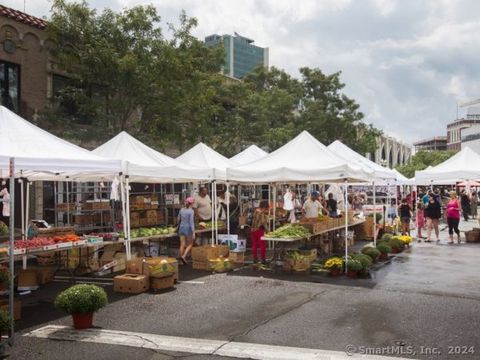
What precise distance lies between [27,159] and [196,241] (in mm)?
8404

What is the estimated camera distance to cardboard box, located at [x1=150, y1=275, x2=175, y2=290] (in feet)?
33.0

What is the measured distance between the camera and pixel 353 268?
11.3 m

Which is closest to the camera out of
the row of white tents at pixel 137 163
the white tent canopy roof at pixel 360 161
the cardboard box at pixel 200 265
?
the row of white tents at pixel 137 163

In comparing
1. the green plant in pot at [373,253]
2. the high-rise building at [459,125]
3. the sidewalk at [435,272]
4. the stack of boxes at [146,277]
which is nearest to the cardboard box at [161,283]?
the stack of boxes at [146,277]

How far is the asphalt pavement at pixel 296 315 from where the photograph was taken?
647 cm

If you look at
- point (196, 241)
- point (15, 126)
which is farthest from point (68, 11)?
point (15, 126)

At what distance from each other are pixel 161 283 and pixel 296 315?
3210 mm

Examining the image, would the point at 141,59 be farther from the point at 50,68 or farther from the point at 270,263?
the point at 270,263

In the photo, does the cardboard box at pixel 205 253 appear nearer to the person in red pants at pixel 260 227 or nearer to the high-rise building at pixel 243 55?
the person in red pants at pixel 260 227

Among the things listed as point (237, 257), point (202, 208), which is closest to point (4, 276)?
point (237, 257)

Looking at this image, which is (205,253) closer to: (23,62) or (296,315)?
(296,315)

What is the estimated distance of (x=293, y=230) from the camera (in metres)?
12.4

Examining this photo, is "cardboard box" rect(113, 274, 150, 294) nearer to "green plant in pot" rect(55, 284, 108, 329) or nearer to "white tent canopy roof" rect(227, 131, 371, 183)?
"green plant in pot" rect(55, 284, 108, 329)

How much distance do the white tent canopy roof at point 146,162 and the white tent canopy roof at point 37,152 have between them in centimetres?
260
